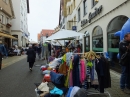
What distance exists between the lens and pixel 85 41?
16.4m

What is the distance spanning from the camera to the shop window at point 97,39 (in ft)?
35.9

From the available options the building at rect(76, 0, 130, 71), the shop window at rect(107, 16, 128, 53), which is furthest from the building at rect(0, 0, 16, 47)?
the shop window at rect(107, 16, 128, 53)

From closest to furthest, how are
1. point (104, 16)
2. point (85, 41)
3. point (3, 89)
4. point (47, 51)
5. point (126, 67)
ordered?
point (126, 67) → point (3, 89) → point (104, 16) → point (47, 51) → point (85, 41)

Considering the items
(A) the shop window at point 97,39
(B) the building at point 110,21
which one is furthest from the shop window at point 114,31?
(A) the shop window at point 97,39

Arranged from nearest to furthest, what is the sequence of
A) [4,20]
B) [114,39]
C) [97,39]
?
[114,39] → [97,39] → [4,20]

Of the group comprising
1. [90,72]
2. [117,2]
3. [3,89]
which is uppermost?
[117,2]

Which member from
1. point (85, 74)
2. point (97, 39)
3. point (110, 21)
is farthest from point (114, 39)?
point (85, 74)

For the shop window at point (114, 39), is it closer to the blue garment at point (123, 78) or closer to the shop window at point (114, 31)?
the shop window at point (114, 31)

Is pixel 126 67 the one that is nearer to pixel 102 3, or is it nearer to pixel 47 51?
pixel 102 3

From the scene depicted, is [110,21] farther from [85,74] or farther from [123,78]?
[85,74]

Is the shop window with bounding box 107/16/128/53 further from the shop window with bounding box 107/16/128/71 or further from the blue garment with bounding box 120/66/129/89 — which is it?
the blue garment with bounding box 120/66/129/89

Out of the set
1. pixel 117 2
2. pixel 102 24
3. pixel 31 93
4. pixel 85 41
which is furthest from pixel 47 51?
pixel 31 93

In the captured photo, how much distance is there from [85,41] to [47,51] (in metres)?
4.47

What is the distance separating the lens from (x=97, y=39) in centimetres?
1187
